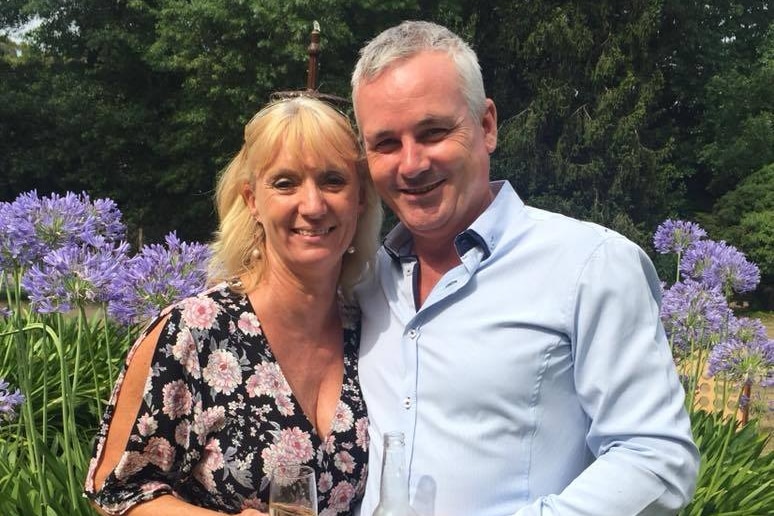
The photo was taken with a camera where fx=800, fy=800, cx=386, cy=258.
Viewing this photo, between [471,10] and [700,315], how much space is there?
825 inches

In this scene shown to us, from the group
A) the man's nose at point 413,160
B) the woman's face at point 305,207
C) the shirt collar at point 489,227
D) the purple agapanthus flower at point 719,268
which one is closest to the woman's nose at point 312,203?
the woman's face at point 305,207

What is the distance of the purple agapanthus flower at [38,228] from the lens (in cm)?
311

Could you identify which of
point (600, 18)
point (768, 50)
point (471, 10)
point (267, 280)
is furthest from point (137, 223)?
point (267, 280)

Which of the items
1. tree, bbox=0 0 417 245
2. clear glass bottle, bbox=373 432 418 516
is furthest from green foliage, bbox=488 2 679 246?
clear glass bottle, bbox=373 432 418 516

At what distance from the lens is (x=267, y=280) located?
2438mm

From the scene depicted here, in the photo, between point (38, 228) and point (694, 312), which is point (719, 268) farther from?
point (38, 228)

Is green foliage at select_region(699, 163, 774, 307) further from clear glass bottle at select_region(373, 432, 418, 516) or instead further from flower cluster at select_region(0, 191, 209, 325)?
clear glass bottle at select_region(373, 432, 418, 516)

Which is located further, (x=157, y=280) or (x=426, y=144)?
(x=157, y=280)

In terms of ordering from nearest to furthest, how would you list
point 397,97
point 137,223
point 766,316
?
point 397,97 < point 766,316 < point 137,223

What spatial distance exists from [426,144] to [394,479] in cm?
92

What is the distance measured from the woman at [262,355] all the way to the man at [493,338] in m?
0.14

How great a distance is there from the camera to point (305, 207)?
89.7 inches

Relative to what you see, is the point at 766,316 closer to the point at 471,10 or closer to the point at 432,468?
the point at 471,10

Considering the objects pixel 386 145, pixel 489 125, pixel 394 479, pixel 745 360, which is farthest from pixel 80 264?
pixel 745 360
